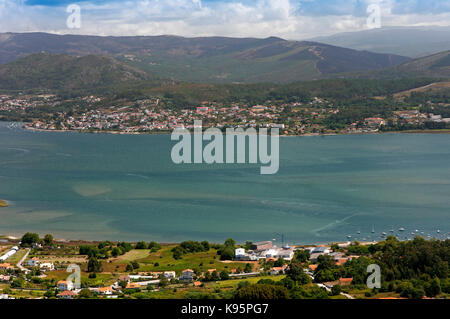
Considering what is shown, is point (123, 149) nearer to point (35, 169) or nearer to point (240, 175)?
point (35, 169)

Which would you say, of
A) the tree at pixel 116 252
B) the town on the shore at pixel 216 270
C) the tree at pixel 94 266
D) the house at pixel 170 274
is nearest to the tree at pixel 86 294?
the town on the shore at pixel 216 270

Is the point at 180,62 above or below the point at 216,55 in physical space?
below

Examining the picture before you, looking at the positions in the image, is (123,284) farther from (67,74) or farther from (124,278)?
(67,74)

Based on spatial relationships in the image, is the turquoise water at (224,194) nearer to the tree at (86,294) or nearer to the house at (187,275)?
the house at (187,275)

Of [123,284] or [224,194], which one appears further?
[224,194]

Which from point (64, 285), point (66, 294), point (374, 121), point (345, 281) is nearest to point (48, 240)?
point (64, 285)

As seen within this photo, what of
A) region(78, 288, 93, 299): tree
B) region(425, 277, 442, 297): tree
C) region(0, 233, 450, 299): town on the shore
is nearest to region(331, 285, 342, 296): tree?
region(0, 233, 450, 299): town on the shore
